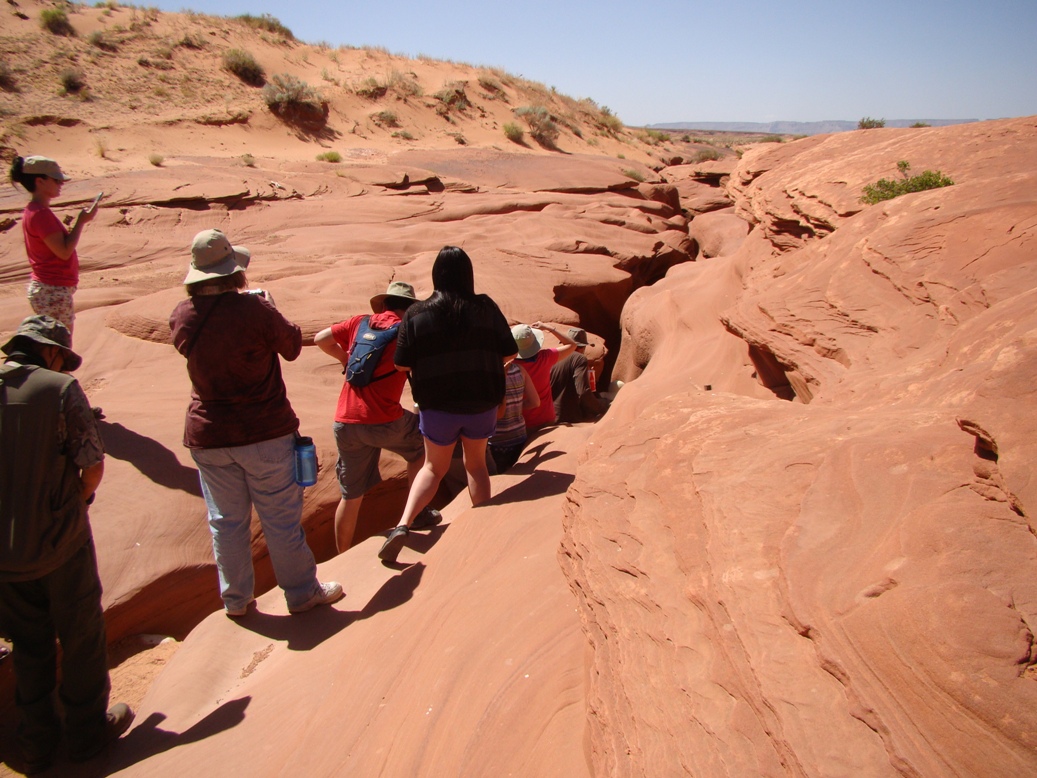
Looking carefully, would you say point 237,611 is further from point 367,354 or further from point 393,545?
point 367,354

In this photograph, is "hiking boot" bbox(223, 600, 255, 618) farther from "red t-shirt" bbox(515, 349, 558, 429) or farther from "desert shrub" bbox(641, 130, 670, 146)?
"desert shrub" bbox(641, 130, 670, 146)

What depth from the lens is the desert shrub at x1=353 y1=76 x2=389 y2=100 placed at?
79.9ft

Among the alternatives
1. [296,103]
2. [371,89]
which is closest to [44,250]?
[296,103]

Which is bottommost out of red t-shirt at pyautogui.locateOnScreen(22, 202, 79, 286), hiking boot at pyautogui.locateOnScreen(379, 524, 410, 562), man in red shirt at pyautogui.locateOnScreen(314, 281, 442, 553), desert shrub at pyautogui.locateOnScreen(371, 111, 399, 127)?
hiking boot at pyautogui.locateOnScreen(379, 524, 410, 562)

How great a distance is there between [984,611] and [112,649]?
4.07 metres

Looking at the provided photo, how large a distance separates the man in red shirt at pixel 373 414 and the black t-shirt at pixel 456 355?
0.27 meters

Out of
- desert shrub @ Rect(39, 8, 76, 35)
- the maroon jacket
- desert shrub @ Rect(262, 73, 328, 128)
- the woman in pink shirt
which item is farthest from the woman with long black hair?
desert shrub @ Rect(39, 8, 76, 35)

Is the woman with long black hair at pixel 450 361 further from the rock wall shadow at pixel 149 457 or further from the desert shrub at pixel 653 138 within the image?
the desert shrub at pixel 653 138

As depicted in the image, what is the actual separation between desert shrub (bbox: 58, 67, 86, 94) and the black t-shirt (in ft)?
71.4

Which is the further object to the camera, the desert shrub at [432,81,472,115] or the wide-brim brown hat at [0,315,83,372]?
the desert shrub at [432,81,472,115]

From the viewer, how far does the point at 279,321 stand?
3.03 m

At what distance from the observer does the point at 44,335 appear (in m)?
2.64

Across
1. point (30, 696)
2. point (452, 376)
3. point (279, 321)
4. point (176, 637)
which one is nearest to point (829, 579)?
point (452, 376)

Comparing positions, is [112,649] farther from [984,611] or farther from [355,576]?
[984,611]
